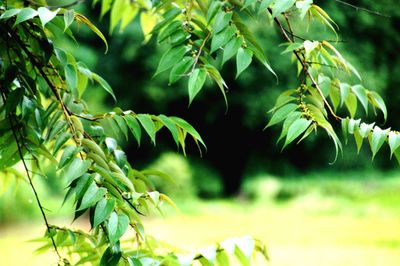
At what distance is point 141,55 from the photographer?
9516mm

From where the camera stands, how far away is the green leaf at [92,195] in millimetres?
617

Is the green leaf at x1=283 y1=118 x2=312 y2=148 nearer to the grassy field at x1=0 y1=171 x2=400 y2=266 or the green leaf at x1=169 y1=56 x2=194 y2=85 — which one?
the green leaf at x1=169 y1=56 x2=194 y2=85

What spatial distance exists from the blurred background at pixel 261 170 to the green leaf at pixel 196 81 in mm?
3002

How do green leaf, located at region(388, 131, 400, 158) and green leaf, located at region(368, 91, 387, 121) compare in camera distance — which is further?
green leaf, located at region(368, 91, 387, 121)

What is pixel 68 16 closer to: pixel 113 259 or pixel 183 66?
pixel 183 66

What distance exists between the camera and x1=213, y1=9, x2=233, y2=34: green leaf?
0.71 metres

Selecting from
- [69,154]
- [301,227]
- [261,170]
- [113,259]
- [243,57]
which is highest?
[243,57]

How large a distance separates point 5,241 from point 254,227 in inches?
91.1

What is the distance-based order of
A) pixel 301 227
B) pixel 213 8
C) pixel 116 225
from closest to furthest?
pixel 116 225 → pixel 213 8 → pixel 301 227

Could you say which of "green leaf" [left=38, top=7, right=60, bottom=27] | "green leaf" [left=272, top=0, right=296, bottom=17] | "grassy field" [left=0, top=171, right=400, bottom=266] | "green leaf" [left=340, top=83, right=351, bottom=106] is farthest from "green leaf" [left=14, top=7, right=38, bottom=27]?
"grassy field" [left=0, top=171, right=400, bottom=266]

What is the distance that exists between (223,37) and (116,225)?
0.24 metres

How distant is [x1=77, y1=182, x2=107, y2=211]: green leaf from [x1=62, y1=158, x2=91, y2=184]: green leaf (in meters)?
0.02

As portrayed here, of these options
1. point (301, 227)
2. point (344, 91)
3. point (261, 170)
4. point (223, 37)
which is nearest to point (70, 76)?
point (223, 37)

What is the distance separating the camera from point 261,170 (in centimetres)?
966
